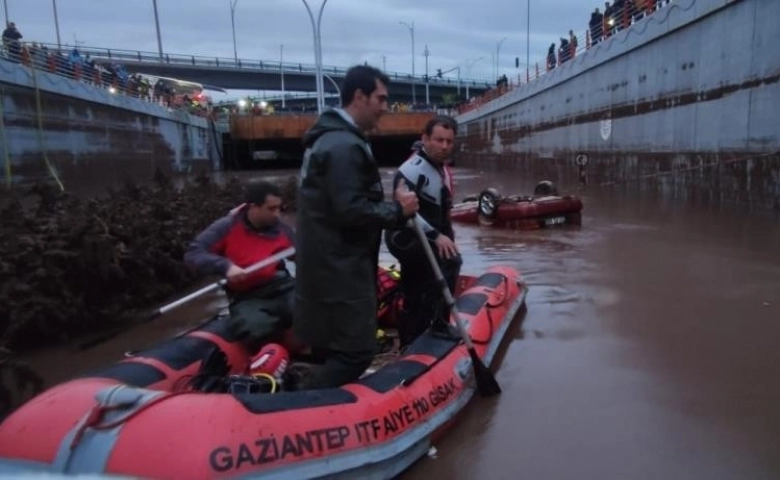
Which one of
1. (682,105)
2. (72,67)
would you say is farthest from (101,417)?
(72,67)

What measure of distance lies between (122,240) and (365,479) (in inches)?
204

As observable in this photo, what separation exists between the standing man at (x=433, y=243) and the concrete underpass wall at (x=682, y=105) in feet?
31.9

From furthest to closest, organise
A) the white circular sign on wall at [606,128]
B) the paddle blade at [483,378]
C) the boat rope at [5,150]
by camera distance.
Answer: the white circular sign on wall at [606,128], the boat rope at [5,150], the paddle blade at [483,378]

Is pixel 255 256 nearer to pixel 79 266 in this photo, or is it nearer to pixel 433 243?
pixel 433 243

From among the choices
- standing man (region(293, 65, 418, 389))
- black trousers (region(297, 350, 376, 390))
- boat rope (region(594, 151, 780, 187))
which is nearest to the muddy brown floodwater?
black trousers (region(297, 350, 376, 390))

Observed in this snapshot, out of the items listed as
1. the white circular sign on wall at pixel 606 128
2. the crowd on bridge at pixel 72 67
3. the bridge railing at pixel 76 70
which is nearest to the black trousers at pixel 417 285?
the bridge railing at pixel 76 70

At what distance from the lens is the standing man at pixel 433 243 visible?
447 centimetres

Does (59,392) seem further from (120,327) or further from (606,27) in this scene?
(606,27)

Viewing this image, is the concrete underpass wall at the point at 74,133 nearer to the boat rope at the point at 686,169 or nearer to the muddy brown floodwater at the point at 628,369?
the muddy brown floodwater at the point at 628,369

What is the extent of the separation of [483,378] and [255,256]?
1820 mm

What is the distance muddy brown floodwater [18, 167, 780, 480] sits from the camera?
3545 mm

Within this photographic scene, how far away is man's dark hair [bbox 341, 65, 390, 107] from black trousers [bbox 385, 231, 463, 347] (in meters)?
1.42

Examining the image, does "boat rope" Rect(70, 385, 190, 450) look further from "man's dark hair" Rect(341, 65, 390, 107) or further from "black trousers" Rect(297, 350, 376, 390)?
"man's dark hair" Rect(341, 65, 390, 107)

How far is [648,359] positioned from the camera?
16.3 feet
